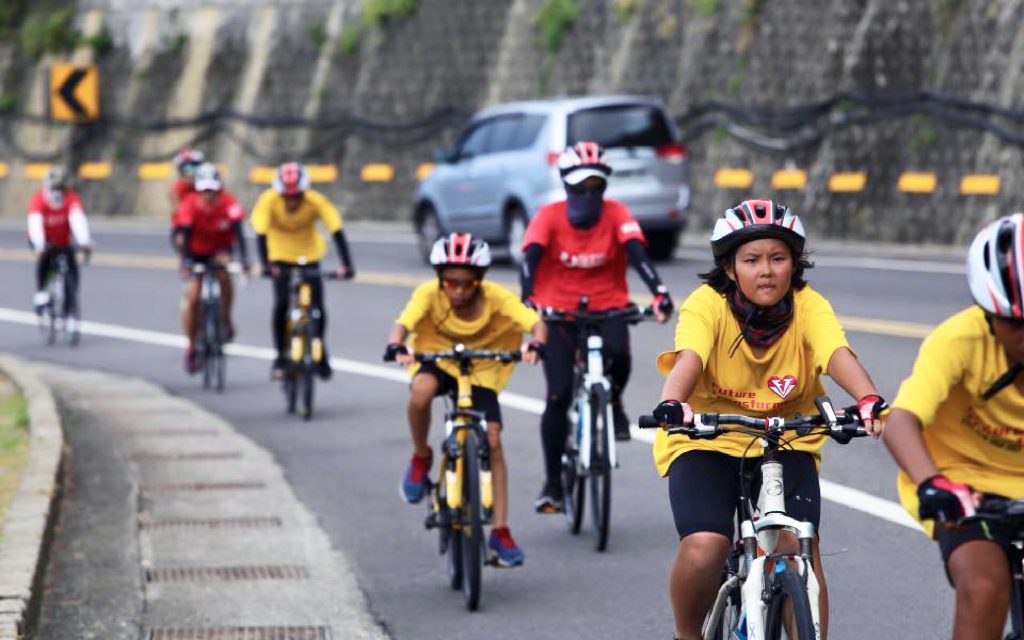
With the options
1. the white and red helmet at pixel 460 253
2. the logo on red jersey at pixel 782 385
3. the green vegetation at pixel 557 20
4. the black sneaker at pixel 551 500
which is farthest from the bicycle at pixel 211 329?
the green vegetation at pixel 557 20

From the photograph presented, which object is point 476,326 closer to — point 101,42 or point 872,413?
point 872,413

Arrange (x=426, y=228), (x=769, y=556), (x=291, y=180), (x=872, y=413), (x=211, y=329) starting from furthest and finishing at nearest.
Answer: (x=426, y=228) < (x=211, y=329) < (x=291, y=180) < (x=872, y=413) < (x=769, y=556)

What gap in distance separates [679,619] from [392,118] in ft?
108

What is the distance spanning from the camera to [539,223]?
10133mm

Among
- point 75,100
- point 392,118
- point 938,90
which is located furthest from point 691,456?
point 75,100

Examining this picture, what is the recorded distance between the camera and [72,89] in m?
40.8

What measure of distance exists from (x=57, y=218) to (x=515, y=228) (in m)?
6.16

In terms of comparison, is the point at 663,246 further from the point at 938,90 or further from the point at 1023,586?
the point at 1023,586

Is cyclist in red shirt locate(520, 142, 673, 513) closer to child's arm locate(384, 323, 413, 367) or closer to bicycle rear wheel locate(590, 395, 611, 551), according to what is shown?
bicycle rear wheel locate(590, 395, 611, 551)

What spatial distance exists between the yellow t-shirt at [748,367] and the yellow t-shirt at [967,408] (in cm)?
82

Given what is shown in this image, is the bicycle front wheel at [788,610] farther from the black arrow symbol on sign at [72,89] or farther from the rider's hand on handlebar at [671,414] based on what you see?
the black arrow symbol on sign at [72,89]

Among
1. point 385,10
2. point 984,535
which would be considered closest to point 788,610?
point 984,535

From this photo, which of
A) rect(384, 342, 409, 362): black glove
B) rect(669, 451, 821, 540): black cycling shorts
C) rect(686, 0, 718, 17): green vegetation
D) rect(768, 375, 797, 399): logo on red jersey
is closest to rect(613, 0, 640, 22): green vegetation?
rect(686, 0, 718, 17): green vegetation

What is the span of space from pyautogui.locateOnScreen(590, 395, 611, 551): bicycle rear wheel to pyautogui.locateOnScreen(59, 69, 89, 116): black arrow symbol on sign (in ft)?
105
